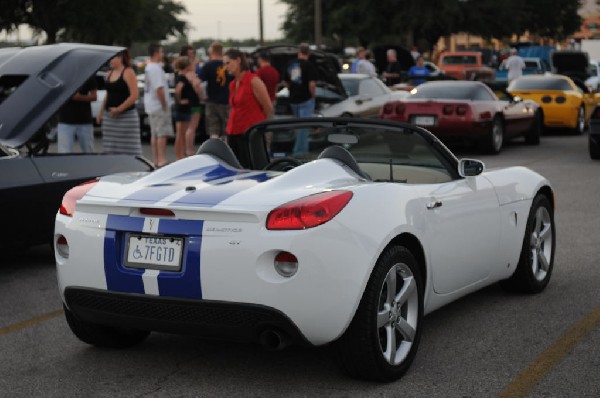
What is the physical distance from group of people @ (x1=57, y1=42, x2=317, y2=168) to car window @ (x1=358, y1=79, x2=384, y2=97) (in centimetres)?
348

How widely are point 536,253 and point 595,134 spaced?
10.8 metres

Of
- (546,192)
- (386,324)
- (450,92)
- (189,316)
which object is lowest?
(450,92)

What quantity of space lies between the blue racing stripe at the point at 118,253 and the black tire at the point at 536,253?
283 centimetres

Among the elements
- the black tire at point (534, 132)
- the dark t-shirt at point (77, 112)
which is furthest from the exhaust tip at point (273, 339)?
the black tire at point (534, 132)

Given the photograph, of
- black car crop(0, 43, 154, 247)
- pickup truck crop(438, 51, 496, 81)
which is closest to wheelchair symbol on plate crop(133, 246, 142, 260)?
black car crop(0, 43, 154, 247)

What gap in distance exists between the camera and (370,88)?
2156 cm

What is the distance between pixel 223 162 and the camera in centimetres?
592

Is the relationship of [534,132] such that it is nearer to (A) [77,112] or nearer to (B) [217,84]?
(B) [217,84]

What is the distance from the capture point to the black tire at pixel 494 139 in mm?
18750

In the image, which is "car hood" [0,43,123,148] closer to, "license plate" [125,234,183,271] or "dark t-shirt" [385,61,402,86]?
"license plate" [125,234,183,271]

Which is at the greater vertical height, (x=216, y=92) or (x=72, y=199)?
(x=72, y=199)

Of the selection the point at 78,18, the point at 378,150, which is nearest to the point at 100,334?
the point at 378,150

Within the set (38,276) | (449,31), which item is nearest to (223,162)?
(38,276)

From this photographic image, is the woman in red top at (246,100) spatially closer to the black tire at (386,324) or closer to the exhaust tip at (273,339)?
the black tire at (386,324)
